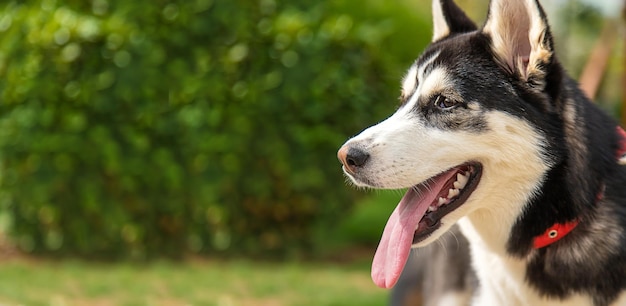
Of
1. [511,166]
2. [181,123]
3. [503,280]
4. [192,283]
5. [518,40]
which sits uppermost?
[518,40]

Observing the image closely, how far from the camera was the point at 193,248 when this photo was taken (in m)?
7.99

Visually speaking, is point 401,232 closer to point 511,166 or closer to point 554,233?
point 511,166

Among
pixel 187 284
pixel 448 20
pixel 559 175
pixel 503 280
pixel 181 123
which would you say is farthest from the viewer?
pixel 181 123

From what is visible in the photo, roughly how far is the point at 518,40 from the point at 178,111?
5.06 metres

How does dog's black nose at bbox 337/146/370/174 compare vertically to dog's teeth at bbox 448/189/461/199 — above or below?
above

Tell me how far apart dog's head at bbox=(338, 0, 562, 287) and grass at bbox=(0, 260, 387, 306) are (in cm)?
319

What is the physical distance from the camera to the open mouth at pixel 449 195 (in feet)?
9.35

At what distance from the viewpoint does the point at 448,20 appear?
3.34m

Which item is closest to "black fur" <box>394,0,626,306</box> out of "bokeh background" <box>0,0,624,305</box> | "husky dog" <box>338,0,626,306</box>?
"husky dog" <box>338,0,626,306</box>

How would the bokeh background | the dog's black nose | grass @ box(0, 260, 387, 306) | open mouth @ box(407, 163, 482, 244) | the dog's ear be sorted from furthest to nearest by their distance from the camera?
the bokeh background → grass @ box(0, 260, 387, 306) → the dog's ear → open mouth @ box(407, 163, 482, 244) → the dog's black nose

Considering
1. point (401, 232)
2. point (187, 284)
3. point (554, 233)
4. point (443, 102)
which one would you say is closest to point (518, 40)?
point (443, 102)

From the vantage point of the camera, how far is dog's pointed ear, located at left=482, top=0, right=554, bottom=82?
281 centimetres

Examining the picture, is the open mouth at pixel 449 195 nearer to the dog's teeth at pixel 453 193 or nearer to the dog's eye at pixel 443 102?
the dog's teeth at pixel 453 193

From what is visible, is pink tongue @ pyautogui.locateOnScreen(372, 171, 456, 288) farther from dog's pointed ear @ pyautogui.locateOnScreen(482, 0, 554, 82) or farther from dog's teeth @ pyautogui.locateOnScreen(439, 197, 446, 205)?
dog's pointed ear @ pyautogui.locateOnScreen(482, 0, 554, 82)
